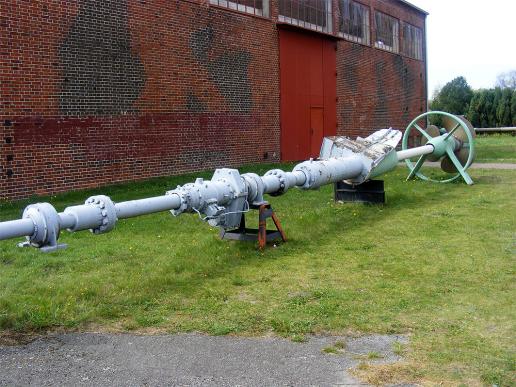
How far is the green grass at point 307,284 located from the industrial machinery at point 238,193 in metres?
0.59

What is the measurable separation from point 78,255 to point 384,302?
386cm

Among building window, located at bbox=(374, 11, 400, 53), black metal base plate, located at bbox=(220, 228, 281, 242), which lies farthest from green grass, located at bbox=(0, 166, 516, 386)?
building window, located at bbox=(374, 11, 400, 53)

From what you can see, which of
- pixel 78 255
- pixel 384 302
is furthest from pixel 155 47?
pixel 384 302

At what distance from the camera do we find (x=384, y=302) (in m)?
5.43

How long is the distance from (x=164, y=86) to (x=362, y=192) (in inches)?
248

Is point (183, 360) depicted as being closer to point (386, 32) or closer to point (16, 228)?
point (16, 228)

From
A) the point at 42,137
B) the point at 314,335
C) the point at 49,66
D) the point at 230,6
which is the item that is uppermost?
the point at 230,6

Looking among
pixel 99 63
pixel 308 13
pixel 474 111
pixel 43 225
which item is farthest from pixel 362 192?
pixel 474 111

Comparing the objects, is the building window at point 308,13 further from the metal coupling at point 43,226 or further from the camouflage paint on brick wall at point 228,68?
the metal coupling at point 43,226

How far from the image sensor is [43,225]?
484 centimetres

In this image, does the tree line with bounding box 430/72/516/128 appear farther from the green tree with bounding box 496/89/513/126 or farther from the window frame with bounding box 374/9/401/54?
the window frame with bounding box 374/9/401/54

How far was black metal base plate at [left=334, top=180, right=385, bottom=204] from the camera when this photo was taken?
11.0 metres

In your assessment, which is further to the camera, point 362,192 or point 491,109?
point 491,109

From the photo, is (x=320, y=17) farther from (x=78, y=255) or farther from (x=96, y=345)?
(x=96, y=345)
